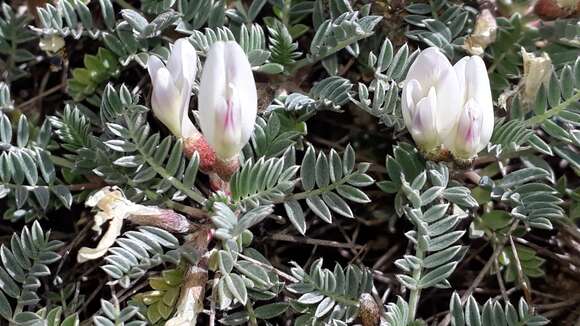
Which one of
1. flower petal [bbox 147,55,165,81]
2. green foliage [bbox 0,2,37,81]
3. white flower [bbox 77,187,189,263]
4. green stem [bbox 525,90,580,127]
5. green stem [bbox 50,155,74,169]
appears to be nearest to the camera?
white flower [bbox 77,187,189,263]

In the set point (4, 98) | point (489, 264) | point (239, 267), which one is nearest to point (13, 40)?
point (4, 98)

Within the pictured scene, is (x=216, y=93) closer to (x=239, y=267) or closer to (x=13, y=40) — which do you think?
(x=239, y=267)

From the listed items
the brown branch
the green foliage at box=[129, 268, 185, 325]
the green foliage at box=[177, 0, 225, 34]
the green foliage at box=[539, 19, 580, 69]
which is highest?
the green foliage at box=[177, 0, 225, 34]

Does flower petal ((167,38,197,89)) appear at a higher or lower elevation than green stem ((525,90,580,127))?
higher

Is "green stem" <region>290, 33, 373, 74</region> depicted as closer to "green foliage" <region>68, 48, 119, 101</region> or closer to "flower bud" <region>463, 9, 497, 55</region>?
"flower bud" <region>463, 9, 497, 55</region>

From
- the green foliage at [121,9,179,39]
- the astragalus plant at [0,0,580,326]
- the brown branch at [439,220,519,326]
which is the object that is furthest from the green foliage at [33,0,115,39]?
the brown branch at [439,220,519,326]

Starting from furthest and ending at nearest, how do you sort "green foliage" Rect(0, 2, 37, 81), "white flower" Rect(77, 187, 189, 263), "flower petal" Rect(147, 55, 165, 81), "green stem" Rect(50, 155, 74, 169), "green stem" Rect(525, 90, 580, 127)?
"green foliage" Rect(0, 2, 37, 81), "green stem" Rect(50, 155, 74, 169), "green stem" Rect(525, 90, 580, 127), "flower petal" Rect(147, 55, 165, 81), "white flower" Rect(77, 187, 189, 263)

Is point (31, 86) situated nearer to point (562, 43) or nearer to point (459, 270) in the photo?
point (459, 270)
